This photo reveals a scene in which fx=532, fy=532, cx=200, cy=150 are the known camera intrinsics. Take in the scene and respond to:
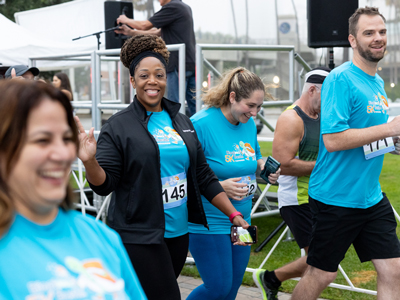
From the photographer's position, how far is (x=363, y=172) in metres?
3.20

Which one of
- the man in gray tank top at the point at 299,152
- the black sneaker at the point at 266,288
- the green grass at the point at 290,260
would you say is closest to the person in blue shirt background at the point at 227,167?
the man in gray tank top at the point at 299,152

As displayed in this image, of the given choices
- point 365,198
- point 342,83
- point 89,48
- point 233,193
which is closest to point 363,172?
point 365,198

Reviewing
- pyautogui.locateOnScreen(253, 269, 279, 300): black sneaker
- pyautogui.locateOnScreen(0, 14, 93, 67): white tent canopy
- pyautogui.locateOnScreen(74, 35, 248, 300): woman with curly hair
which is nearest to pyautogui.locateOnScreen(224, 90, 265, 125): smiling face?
pyautogui.locateOnScreen(74, 35, 248, 300): woman with curly hair

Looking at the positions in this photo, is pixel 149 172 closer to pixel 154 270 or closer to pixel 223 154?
pixel 154 270

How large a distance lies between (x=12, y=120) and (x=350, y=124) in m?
2.44

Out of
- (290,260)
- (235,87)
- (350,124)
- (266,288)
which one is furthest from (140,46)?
(290,260)

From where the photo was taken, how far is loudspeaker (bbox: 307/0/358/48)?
6398 millimetres

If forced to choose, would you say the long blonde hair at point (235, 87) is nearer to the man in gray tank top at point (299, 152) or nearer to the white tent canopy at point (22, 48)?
the man in gray tank top at point (299, 152)

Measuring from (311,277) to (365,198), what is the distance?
60cm

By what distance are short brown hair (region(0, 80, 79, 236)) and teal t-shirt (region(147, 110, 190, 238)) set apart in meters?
1.63

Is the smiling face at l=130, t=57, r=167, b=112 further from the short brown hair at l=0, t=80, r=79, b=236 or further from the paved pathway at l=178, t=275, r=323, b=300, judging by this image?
the paved pathway at l=178, t=275, r=323, b=300

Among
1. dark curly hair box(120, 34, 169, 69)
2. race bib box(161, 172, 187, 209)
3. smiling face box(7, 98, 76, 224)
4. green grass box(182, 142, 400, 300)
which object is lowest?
green grass box(182, 142, 400, 300)

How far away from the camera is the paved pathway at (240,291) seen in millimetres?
4701

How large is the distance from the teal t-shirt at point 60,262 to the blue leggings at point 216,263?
1980mm
